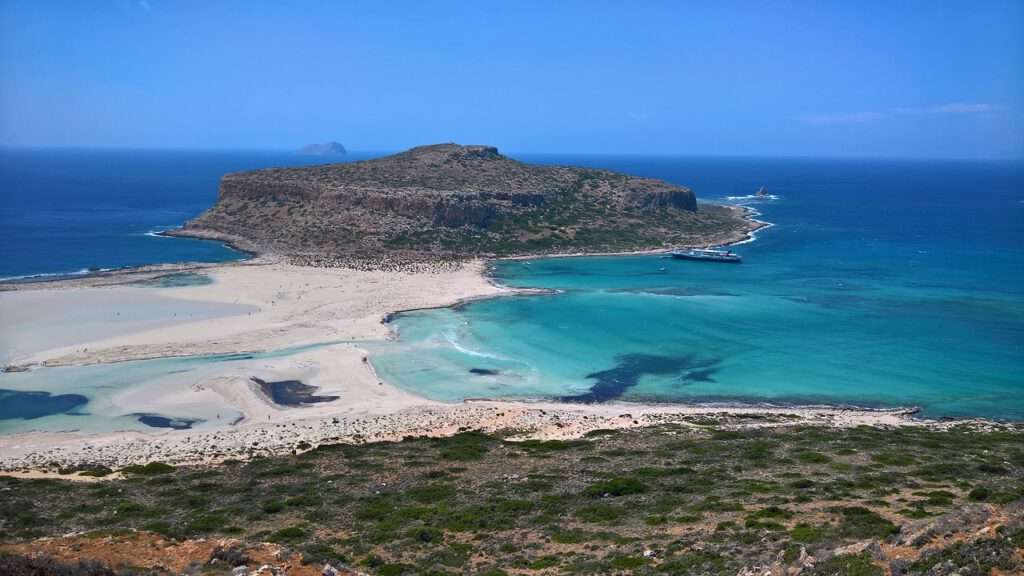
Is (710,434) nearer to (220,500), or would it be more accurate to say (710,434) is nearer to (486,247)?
(220,500)

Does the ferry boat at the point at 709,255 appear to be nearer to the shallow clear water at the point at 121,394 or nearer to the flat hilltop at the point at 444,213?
the flat hilltop at the point at 444,213

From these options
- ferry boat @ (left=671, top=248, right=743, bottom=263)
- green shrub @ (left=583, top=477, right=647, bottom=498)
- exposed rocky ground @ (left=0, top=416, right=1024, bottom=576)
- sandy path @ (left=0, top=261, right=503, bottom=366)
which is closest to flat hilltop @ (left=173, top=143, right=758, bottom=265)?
ferry boat @ (left=671, top=248, right=743, bottom=263)

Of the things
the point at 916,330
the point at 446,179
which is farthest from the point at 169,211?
the point at 916,330

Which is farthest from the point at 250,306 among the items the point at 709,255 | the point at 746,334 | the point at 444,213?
the point at 709,255

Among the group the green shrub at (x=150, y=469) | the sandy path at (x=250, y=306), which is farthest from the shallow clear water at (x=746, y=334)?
the green shrub at (x=150, y=469)

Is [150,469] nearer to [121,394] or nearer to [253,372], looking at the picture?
[121,394]

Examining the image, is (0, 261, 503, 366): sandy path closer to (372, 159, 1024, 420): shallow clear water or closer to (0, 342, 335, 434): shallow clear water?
(0, 342, 335, 434): shallow clear water

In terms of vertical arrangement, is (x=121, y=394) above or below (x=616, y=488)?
below
